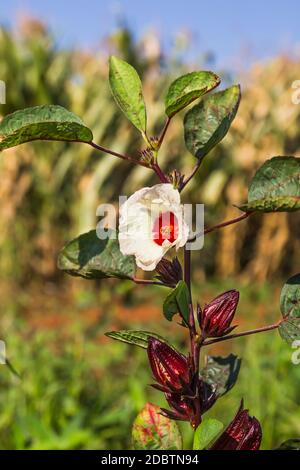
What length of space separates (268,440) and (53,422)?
58 centimetres

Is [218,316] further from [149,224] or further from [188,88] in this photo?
[188,88]

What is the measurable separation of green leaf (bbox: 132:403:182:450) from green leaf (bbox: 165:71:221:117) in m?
0.31

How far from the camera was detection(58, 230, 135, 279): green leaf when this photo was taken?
75 cm

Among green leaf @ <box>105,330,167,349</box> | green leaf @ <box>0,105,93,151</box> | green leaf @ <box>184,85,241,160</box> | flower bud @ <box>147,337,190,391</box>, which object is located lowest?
flower bud @ <box>147,337,190,391</box>

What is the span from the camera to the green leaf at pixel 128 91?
0.70 metres

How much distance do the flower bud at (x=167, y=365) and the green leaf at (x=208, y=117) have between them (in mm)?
198

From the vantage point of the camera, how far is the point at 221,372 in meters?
0.81

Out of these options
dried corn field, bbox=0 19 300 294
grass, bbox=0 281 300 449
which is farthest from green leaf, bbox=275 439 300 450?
dried corn field, bbox=0 19 300 294

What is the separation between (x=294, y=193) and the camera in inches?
25.7

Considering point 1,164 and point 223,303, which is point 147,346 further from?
point 1,164

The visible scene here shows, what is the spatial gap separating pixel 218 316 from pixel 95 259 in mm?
151

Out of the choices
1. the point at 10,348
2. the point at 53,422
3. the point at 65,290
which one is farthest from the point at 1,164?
the point at 53,422

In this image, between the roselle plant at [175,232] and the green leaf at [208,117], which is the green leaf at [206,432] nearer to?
the roselle plant at [175,232]

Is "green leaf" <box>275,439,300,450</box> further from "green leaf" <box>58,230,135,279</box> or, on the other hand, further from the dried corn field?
the dried corn field
